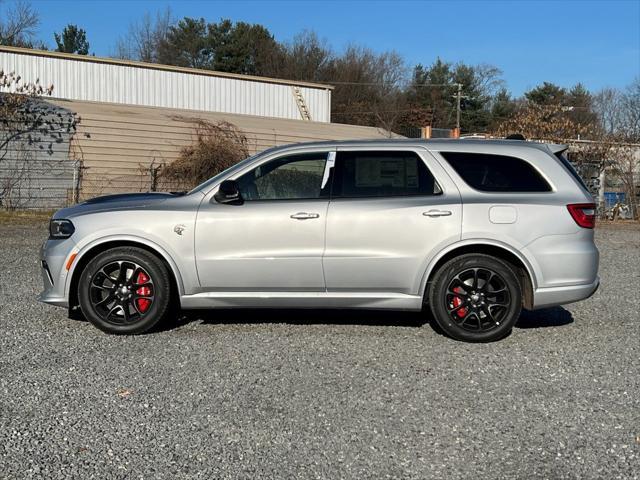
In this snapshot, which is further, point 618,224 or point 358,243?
point 618,224

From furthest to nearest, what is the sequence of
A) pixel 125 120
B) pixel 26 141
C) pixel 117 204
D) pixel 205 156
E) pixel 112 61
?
1. pixel 112 61
2. pixel 125 120
3. pixel 205 156
4. pixel 26 141
5. pixel 117 204

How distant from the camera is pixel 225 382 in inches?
202

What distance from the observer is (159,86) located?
29891mm

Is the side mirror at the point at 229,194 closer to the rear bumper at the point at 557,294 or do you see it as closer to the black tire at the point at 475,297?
the black tire at the point at 475,297

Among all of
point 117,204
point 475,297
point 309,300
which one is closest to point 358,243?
point 309,300

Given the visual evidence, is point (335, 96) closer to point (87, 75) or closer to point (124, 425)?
point (87, 75)

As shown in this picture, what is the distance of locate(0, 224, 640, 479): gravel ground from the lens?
381 cm

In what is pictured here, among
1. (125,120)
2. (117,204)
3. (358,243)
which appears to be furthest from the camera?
(125,120)

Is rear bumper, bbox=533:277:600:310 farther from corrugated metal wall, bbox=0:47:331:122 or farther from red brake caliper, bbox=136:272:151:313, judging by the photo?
corrugated metal wall, bbox=0:47:331:122

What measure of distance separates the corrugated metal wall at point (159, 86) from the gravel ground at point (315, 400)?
2291 cm

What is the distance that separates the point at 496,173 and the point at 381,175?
3.37ft

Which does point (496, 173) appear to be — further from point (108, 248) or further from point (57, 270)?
point (57, 270)

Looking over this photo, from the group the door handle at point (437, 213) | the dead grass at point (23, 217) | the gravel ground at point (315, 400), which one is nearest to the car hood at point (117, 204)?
the gravel ground at point (315, 400)

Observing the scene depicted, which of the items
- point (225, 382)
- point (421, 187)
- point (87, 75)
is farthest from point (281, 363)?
point (87, 75)
